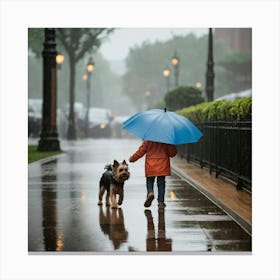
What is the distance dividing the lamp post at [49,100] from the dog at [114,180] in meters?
19.5

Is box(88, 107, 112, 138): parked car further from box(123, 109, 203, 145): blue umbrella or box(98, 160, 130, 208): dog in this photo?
box(123, 109, 203, 145): blue umbrella

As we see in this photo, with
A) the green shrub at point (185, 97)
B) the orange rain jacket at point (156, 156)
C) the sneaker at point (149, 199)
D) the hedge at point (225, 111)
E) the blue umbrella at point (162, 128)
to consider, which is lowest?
the sneaker at point (149, 199)

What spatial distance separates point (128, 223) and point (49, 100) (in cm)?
2229

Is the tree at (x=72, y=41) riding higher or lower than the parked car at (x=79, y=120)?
higher

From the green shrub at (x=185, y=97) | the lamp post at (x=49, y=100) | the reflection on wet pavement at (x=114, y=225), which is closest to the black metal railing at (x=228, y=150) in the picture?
the reflection on wet pavement at (x=114, y=225)

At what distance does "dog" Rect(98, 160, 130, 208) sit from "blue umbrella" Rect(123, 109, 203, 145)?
1.95ft

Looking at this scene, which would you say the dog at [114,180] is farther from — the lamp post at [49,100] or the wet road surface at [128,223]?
the lamp post at [49,100]

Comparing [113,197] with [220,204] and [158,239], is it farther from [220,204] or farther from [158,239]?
[158,239]

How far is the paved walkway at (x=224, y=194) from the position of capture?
43.6 ft

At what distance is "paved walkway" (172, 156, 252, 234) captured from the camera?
1330 centimetres

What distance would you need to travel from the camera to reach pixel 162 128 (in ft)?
45.5

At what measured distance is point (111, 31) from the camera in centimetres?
6494
